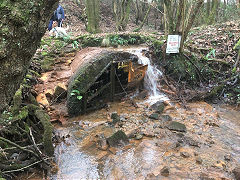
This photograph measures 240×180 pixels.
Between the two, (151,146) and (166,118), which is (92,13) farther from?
(151,146)

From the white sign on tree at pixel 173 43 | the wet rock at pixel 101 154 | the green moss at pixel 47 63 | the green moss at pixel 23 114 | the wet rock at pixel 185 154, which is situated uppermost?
the white sign on tree at pixel 173 43

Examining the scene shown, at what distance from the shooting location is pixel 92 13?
13.6m

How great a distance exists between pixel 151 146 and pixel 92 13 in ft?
37.4

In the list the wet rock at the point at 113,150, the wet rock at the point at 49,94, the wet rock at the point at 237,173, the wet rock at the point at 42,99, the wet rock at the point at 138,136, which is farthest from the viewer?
the wet rock at the point at 49,94

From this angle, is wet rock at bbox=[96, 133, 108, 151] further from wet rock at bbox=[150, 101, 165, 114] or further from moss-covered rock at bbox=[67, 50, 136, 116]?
wet rock at bbox=[150, 101, 165, 114]

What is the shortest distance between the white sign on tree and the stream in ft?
8.83

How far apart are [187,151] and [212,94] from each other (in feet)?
13.4

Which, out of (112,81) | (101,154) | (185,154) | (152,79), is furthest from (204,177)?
(152,79)

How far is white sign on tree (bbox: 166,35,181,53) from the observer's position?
27.1 feet

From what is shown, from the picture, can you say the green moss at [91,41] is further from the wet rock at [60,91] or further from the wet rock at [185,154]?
the wet rock at [185,154]

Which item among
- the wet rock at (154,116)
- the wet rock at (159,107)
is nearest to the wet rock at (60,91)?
the wet rock at (154,116)

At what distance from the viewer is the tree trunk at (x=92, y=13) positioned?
13424mm

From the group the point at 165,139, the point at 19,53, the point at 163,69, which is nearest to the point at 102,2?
the point at 163,69

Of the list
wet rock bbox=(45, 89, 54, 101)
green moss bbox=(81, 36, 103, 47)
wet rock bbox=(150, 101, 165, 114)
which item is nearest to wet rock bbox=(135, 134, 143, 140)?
wet rock bbox=(150, 101, 165, 114)
